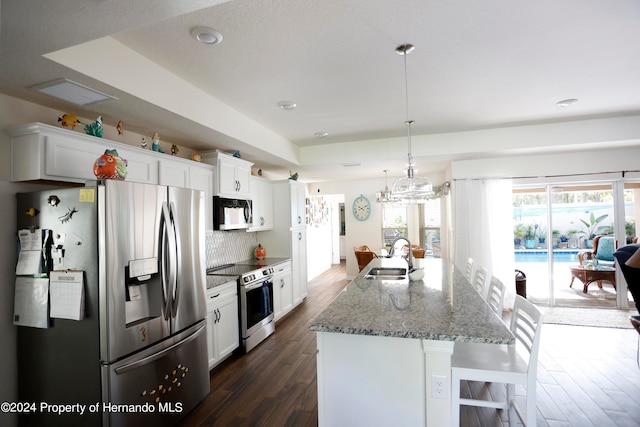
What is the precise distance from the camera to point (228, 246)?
4344 millimetres

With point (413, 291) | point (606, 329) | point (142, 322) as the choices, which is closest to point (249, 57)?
point (142, 322)

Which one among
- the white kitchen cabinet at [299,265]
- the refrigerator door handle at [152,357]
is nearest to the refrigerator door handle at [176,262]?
the refrigerator door handle at [152,357]

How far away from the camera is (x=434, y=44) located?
84.0 inches

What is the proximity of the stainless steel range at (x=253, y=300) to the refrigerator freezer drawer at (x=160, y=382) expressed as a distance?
33.8 inches

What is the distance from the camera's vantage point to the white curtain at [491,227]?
4844 millimetres

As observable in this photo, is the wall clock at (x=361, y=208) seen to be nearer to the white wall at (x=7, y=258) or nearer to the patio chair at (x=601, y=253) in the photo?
the patio chair at (x=601, y=253)

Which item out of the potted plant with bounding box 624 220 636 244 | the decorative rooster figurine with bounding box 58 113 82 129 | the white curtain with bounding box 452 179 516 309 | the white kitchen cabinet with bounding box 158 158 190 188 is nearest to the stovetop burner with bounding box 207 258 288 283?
the white kitchen cabinet with bounding box 158 158 190 188

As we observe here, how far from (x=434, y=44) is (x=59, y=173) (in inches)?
106

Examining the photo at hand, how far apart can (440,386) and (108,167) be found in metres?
2.33

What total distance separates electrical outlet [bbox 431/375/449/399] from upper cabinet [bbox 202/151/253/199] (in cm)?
288

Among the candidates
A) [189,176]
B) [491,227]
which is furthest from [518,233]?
[189,176]

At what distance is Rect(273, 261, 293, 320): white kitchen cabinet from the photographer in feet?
14.3

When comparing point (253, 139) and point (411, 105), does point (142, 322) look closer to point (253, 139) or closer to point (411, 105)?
Result: point (253, 139)

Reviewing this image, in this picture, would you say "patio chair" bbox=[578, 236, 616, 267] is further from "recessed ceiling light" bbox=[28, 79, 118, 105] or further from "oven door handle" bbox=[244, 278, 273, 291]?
"recessed ceiling light" bbox=[28, 79, 118, 105]
